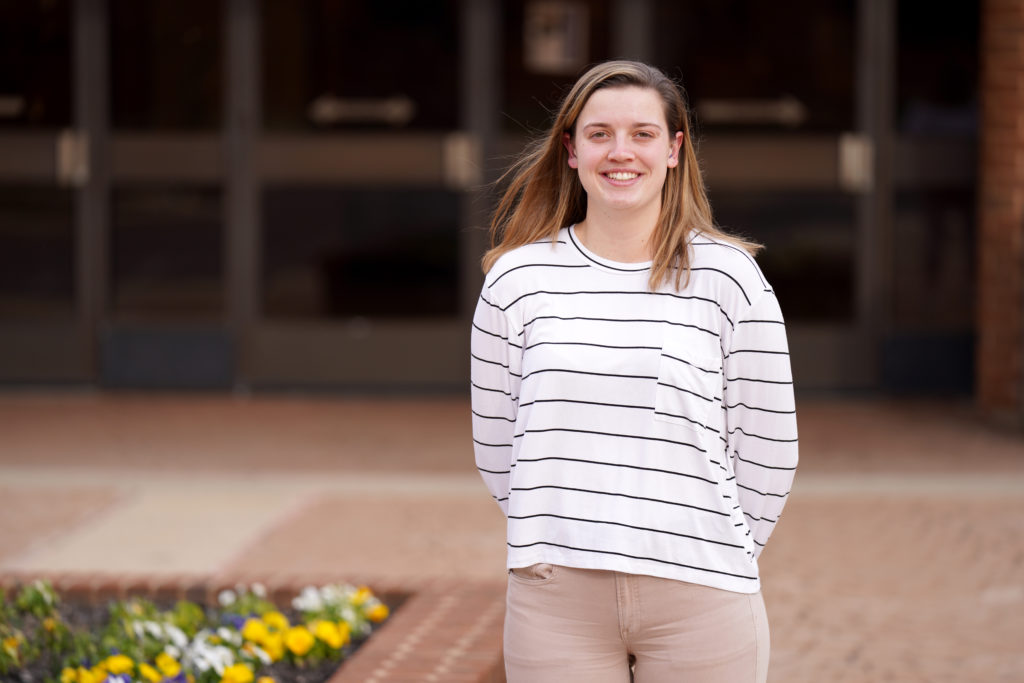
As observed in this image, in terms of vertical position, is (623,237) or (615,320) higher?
(623,237)

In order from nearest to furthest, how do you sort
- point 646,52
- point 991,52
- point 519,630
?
point 519,630 → point 991,52 → point 646,52

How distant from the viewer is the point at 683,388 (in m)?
2.34

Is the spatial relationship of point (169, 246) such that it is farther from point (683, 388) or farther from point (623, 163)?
point (683, 388)

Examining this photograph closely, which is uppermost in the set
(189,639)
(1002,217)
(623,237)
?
(623,237)

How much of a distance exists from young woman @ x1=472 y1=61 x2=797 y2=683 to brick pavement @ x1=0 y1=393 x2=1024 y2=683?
44.0 inches

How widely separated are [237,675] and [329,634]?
0.33 meters

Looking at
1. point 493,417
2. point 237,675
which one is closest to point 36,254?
point 237,675

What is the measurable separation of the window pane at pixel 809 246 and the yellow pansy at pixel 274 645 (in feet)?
19.7

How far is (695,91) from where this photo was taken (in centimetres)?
936

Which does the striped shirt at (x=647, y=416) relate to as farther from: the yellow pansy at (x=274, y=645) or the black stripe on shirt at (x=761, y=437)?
the yellow pansy at (x=274, y=645)

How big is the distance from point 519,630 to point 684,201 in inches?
28.9

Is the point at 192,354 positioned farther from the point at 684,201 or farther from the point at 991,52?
the point at 684,201

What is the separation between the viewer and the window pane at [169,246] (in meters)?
9.48

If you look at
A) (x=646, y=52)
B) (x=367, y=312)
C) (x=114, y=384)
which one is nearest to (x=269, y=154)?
(x=367, y=312)
